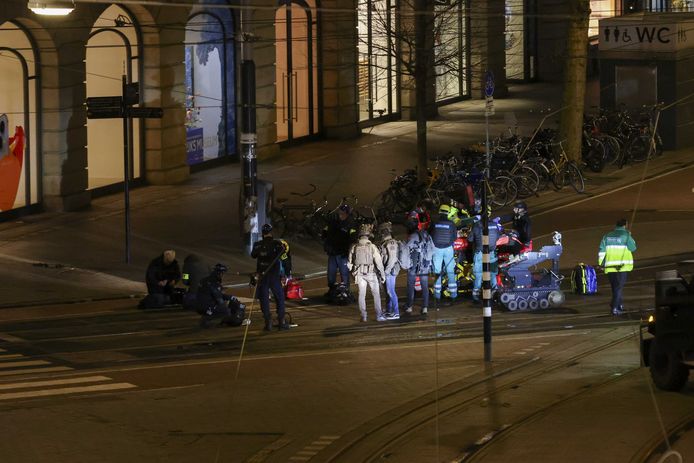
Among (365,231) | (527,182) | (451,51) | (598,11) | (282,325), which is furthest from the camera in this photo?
(598,11)

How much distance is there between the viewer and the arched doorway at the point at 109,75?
33094mm

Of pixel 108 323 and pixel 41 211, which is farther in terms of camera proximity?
pixel 41 211

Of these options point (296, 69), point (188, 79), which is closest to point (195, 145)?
point (188, 79)

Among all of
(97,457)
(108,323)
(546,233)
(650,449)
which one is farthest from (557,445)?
(546,233)

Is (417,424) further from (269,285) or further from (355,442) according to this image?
(269,285)

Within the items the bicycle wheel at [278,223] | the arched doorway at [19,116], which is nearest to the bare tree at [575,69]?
the bicycle wheel at [278,223]

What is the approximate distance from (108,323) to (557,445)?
9158mm

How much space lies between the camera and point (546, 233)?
97.5ft

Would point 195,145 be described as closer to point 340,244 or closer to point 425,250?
point 340,244

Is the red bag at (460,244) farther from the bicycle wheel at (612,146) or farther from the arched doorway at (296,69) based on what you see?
the arched doorway at (296,69)

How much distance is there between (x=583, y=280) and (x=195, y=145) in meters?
15.2

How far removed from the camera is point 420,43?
34.5m

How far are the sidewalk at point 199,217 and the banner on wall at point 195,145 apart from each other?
0.42 metres

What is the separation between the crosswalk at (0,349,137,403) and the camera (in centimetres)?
1794
